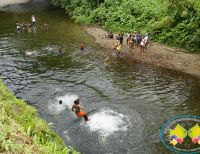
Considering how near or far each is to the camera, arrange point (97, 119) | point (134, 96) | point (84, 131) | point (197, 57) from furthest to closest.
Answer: point (197, 57) < point (134, 96) < point (97, 119) < point (84, 131)

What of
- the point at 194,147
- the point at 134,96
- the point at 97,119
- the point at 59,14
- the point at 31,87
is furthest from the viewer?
the point at 59,14

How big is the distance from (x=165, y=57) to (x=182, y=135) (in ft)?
45.9

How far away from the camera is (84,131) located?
19.5 metres

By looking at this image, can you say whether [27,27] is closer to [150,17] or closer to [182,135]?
[150,17]

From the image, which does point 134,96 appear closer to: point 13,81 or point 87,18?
point 13,81

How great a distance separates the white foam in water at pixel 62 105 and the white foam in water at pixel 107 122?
2.37m

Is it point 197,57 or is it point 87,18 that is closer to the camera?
point 197,57

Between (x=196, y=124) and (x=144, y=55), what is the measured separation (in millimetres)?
13012

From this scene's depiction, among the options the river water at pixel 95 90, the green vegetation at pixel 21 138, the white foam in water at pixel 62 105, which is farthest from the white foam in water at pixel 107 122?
the green vegetation at pixel 21 138

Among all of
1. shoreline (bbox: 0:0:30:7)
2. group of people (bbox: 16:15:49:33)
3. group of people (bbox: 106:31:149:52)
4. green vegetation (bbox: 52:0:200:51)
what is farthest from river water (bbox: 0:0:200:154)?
shoreline (bbox: 0:0:30:7)

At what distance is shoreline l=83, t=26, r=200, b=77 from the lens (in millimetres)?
29506

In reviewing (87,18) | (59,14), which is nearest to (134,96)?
(87,18)

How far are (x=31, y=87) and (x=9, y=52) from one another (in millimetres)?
9165

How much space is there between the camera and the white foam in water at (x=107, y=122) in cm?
1958
